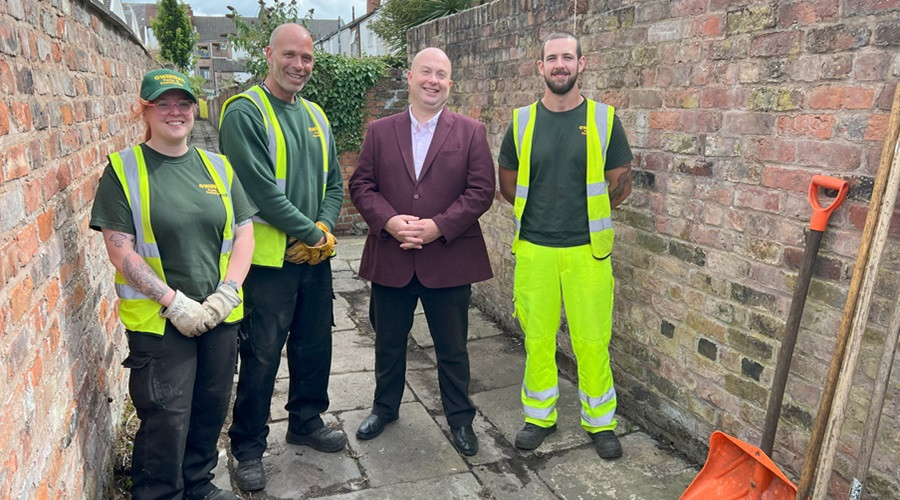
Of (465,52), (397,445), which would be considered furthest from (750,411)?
(465,52)

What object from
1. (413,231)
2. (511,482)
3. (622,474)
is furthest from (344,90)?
(622,474)

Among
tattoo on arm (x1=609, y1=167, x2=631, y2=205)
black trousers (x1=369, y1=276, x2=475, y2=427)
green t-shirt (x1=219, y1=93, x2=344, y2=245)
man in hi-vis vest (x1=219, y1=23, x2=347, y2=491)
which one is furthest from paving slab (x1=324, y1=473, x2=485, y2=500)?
tattoo on arm (x1=609, y1=167, x2=631, y2=205)

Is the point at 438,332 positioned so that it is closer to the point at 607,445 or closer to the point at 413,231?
the point at 413,231

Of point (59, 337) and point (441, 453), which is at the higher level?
point (59, 337)

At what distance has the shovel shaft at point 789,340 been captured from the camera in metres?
2.51

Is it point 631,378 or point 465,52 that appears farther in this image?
point 465,52

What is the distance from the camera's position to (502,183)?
141 inches

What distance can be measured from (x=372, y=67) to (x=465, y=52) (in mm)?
2634

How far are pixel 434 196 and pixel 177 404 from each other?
153cm

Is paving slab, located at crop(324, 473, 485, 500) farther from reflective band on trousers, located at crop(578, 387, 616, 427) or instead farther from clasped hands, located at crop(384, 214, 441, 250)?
clasped hands, located at crop(384, 214, 441, 250)

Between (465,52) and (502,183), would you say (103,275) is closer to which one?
(502,183)

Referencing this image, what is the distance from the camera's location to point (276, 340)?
10.3ft

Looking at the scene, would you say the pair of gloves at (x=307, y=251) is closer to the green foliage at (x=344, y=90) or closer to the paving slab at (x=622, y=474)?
the paving slab at (x=622, y=474)

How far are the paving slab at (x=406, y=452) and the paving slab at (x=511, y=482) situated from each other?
12 centimetres
